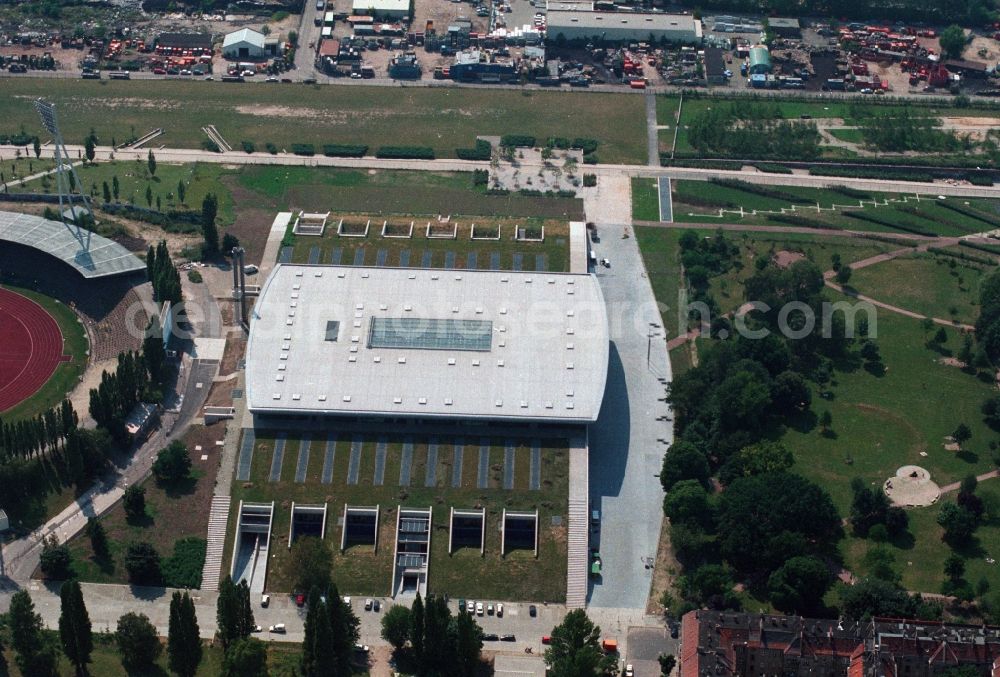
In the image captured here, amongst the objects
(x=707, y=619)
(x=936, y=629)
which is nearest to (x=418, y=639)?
(x=707, y=619)

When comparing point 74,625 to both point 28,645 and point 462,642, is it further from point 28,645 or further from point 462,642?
point 462,642

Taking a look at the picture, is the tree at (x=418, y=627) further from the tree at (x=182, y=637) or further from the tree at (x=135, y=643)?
the tree at (x=135, y=643)

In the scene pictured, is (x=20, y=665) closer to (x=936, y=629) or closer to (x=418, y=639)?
(x=418, y=639)

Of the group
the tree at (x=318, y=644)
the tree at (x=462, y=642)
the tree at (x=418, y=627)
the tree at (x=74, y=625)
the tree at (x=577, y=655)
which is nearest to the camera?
the tree at (x=74, y=625)

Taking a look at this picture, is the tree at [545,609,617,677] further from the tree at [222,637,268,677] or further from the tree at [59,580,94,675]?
the tree at [59,580,94,675]

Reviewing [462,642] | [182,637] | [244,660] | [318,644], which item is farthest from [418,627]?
[182,637]

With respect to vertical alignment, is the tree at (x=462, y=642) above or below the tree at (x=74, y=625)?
below

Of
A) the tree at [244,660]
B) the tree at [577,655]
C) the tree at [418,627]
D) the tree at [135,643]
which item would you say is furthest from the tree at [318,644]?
the tree at [577,655]
